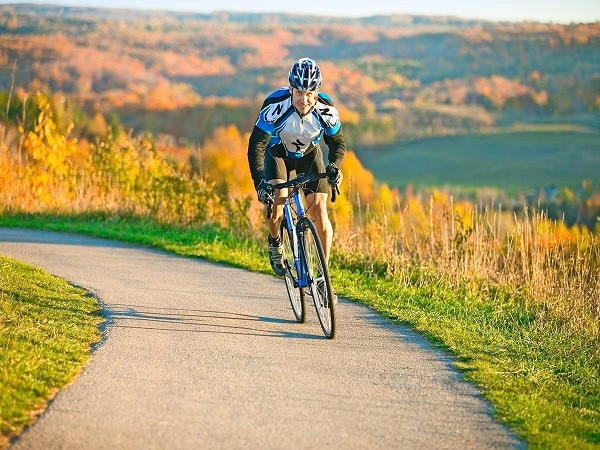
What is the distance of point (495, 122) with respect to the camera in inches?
5344

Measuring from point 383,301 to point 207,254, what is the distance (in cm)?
371

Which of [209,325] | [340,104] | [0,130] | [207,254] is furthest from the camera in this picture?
[340,104]

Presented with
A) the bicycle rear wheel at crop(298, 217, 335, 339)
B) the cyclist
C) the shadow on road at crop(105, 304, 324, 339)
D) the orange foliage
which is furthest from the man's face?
the orange foliage

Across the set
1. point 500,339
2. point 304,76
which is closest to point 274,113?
point 304,76

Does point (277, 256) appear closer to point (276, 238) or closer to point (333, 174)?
point (276, 238)

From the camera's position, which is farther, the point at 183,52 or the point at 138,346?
the point at 183,52

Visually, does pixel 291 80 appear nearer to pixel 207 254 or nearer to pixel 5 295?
pixel 5 295

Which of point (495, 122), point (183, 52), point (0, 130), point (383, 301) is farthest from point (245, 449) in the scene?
point (183, 52)

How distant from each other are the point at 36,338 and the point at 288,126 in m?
2.77

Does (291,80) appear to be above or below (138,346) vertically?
above

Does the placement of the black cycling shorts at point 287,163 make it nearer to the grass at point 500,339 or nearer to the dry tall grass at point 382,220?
the grass at point 500,339

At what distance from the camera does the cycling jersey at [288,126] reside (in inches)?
329

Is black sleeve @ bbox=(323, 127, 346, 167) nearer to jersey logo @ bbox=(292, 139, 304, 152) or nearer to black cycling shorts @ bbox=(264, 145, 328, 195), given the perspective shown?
black cycling shorts @ bbox=(264, 145, 328, 195)

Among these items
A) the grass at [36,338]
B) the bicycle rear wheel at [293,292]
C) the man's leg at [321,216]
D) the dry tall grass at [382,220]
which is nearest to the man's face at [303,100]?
the man's leg at [321,216]
